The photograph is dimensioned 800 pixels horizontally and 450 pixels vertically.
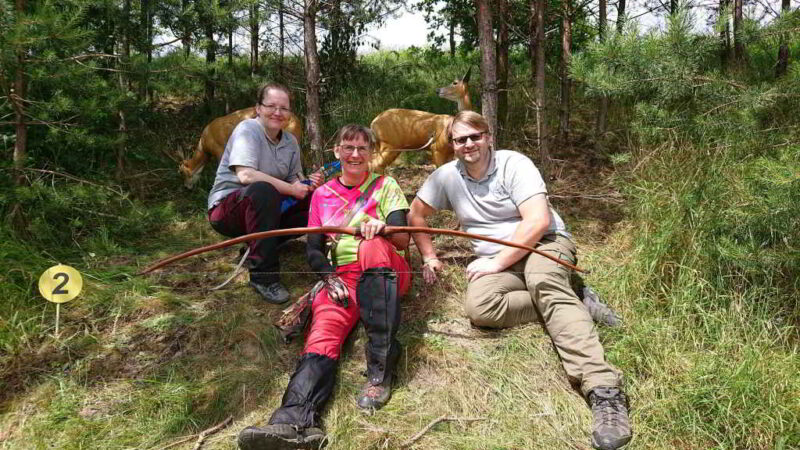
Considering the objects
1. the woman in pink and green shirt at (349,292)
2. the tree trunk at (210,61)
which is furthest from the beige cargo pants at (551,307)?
the tree trunk at (210,61)

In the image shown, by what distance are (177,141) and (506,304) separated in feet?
15.8

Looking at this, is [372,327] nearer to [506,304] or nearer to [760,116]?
[506,304]

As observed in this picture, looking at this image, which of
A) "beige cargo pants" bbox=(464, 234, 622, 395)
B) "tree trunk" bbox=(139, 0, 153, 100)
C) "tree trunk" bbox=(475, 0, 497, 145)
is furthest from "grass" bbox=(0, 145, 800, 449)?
"tree trunk" bbox=(139, 0, 153, 100)

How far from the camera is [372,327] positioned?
227 cm

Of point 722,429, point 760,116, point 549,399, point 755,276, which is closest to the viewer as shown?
point 722,429

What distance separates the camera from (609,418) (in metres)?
1.96

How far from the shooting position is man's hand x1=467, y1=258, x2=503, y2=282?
2.51m

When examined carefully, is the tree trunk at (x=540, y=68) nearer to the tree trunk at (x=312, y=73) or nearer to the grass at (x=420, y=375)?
the grass at (x=420, y=375)

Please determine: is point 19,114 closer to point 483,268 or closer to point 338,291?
point 338,291

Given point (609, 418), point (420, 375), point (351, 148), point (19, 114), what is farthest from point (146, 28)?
point (609, 418)

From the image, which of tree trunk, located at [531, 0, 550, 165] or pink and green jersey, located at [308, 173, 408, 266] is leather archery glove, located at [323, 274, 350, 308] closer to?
pink and green jersey, located at [308, 173, 408, 266]

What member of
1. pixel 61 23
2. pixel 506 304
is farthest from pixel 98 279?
pixel 506 304

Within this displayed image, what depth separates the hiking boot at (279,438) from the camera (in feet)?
5.99

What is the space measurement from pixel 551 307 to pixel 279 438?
1360mm
